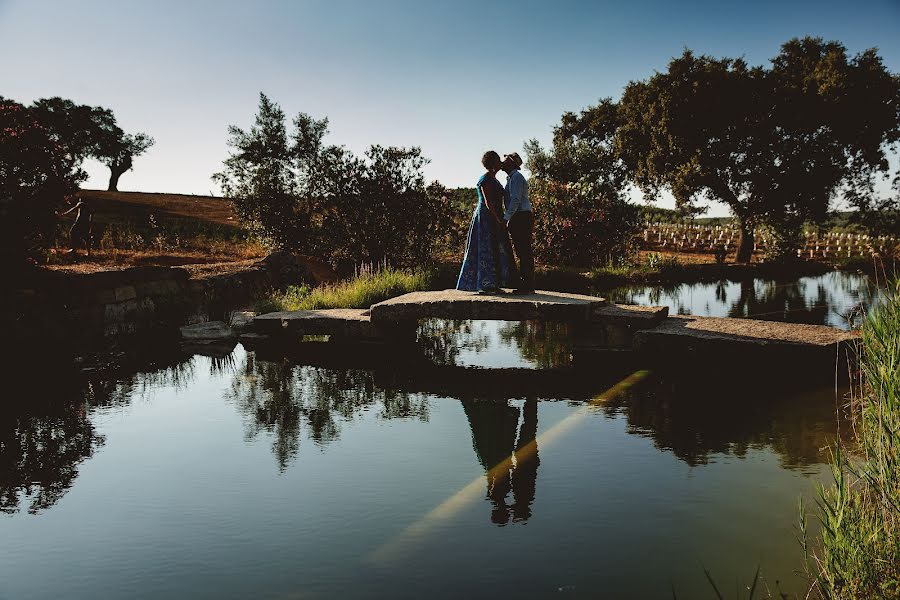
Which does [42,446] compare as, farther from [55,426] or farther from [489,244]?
[489,244]

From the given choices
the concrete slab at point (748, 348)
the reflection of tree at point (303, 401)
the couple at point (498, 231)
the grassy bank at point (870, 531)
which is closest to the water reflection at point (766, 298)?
the concrete slab at point (748, 348)

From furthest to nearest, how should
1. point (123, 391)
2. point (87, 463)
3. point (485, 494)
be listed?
point (123, 391)
point (87, 463)
point (485, 494)

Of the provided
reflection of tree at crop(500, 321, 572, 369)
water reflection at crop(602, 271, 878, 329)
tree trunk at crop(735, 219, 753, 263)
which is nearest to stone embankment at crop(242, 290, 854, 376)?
reflection of tree at crop(500, 321, 572, 369)

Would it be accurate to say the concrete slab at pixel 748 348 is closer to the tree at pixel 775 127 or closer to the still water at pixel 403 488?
the still water at pixel 403 488

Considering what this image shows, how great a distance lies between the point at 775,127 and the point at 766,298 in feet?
36.9

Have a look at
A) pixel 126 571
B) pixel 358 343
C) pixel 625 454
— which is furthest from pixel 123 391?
pixel 625 454

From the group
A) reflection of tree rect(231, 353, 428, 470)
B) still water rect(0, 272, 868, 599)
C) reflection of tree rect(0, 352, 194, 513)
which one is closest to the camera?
still water rect(0, 272, 868, 599)

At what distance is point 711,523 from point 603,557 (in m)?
0.94

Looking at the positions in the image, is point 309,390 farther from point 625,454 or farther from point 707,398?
point 707,398

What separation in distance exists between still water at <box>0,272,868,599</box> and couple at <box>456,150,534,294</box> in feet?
7.84

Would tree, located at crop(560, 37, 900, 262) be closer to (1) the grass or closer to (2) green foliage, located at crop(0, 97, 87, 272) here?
(1) the grass

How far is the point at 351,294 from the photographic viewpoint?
1391cm

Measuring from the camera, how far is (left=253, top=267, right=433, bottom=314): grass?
44.7 ft

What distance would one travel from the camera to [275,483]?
17.8 feet
